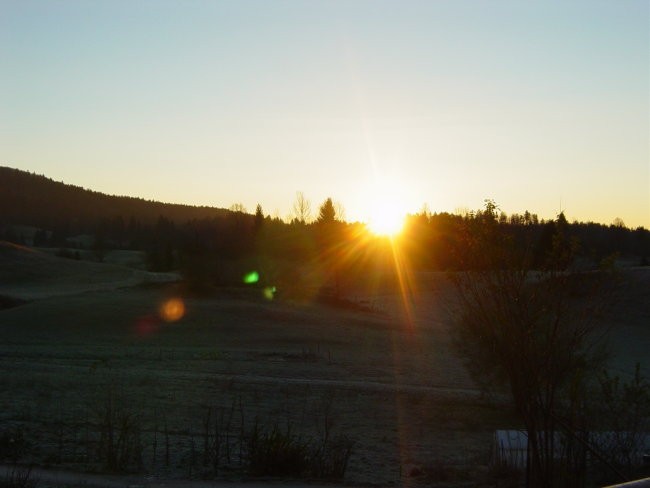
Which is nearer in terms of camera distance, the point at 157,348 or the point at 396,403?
the point at 396,403

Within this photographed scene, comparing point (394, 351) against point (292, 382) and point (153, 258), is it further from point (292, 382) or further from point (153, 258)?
point (153, 258)

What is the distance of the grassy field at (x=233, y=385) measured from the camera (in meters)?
13.8

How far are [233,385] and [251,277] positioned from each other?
159 feet

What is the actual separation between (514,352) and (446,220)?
9.76 ft

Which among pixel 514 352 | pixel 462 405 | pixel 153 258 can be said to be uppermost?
pixel 153 258

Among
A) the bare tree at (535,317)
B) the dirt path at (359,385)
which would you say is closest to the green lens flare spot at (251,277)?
the dirt path at (359,385)

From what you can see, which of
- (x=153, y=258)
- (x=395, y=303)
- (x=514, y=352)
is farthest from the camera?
(x=153, y=258)

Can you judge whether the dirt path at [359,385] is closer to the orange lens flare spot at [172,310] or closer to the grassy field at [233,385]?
the grassy field at [233,385]

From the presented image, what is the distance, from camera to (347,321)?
54.7 meters

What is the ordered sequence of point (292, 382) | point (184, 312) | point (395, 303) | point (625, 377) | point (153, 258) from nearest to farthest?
point (292, 382) < point (625, 377) < point (184, 312) < point (395, 303) < point (153, 258)

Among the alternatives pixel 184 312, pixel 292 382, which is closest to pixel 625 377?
pixel 292 382

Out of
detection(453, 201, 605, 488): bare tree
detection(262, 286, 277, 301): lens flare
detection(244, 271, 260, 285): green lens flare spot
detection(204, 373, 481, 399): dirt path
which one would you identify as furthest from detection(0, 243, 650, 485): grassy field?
detection(244, 271, 260, 285): green lens flare spot

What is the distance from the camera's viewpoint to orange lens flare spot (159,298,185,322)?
49.8m

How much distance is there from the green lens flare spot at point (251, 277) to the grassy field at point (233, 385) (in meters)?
7.86
